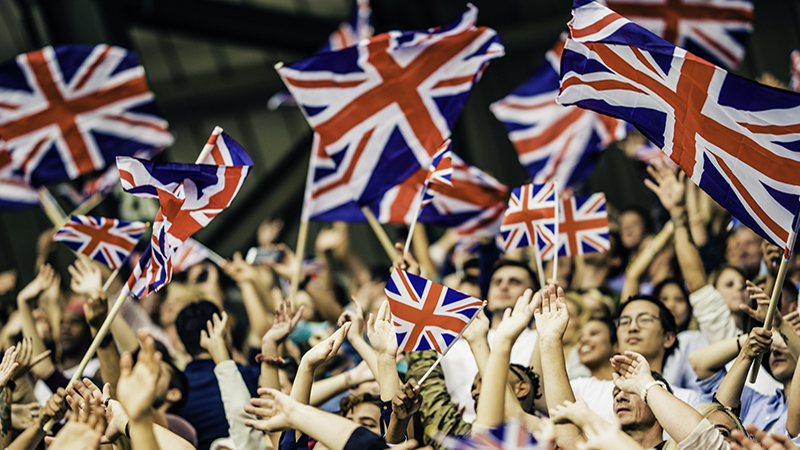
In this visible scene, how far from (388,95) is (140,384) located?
2864mm

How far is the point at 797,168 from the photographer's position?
3.17 meters

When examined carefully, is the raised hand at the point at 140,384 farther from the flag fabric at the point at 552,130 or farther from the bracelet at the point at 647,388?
the flag fabric at the point at 552,130

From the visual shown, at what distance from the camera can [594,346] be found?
423 cm

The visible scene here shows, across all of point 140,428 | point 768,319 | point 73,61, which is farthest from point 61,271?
point 768,319

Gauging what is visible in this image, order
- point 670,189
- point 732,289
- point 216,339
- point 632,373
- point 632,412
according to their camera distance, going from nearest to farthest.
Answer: point 632,373 → point 632,412 → point 216,339 → point 732,289 → point 670,189

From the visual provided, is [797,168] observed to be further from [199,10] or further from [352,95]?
[199,10]

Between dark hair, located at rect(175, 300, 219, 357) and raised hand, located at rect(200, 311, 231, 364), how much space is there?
95mm

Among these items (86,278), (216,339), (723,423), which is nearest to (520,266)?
(216,339)

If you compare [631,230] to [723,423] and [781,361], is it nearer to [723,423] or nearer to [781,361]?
[781,361]

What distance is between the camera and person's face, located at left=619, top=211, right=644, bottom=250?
6.06 m

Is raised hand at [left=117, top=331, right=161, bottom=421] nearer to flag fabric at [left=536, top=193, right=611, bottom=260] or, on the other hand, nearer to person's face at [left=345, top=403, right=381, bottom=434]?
person's face at [left=345, top=403, right=381, bottom=434]

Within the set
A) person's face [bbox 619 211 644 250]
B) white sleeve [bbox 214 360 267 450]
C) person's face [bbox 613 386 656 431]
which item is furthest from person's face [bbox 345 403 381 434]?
person's face [bbox 619 211 644 250]

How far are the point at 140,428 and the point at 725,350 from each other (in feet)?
8.72

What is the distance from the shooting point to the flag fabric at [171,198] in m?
3.79
